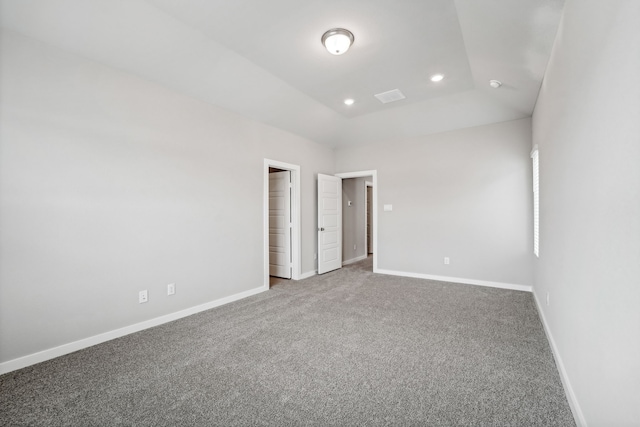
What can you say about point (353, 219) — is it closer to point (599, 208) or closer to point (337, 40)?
point (337, 40)

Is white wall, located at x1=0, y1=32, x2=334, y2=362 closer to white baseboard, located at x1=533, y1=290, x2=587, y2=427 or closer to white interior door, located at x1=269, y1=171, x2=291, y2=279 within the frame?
white interior door, located at x1=269, y1=171, x2=291, y2=279

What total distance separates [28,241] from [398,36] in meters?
3.62

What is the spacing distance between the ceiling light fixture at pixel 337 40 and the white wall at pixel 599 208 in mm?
1581

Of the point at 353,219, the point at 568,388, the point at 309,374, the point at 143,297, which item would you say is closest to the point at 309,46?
the point at 309,374

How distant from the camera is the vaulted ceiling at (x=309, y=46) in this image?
2.25 meters

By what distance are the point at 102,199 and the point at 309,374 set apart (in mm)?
2439

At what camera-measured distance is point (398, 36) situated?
106 inches

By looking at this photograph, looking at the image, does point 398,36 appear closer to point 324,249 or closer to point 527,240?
point 527,240

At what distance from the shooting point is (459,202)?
188 inches

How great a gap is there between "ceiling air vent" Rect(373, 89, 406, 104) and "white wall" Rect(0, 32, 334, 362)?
6.79 ft

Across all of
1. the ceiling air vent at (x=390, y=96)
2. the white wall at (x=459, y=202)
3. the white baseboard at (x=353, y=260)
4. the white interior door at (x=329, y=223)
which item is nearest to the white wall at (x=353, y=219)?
the white baseboard at (x=353, y=260)

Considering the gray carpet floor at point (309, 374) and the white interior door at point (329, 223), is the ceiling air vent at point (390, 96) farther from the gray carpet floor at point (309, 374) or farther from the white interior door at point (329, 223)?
the gray carpet floor at point (309, 374)

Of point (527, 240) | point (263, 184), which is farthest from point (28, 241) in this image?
point (527, 240)

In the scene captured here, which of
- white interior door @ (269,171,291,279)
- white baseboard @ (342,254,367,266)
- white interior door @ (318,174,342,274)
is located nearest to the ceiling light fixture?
white interior door @ (269,171,291,279)
